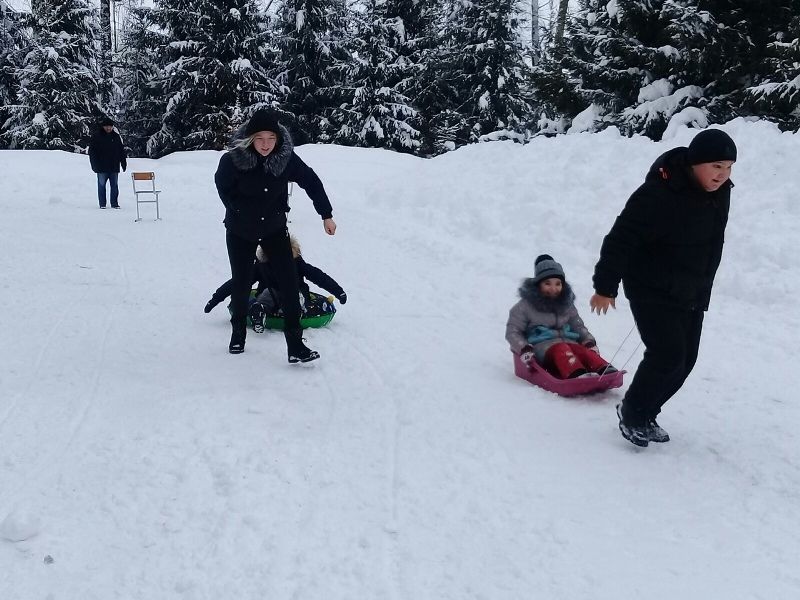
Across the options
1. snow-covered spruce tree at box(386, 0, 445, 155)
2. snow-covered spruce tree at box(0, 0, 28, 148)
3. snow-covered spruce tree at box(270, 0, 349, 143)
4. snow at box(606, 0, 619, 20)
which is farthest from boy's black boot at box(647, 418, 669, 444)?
snow-covered spruce tree at box(0, 0, 28, 148)

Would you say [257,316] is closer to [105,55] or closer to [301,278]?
[301,278]

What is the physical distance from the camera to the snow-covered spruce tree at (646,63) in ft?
38.0

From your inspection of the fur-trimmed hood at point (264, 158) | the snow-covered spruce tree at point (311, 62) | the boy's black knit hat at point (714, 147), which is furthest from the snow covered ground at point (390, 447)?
the snow-covered spruce tree at point (311, 62)

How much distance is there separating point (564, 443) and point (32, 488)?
2.84 meters

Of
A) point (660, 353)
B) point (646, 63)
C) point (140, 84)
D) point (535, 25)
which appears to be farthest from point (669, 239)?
point (140, 84)

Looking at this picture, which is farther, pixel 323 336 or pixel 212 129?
pixel 212 129

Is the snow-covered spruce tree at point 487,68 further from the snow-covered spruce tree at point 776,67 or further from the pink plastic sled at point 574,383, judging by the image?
the pink plastic sled at point 574,383

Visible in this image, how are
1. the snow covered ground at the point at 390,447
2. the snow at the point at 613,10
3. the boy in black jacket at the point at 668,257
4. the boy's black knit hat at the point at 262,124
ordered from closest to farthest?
the snow covered ground at the point at 390,447, the boy in black jacket at the point at 668,257, the boy's black knit hat at the point at 262,124, the snow at the point at 613,10

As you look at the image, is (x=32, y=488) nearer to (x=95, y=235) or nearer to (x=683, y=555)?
(x=683, y=555)

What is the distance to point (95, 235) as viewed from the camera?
11492mm

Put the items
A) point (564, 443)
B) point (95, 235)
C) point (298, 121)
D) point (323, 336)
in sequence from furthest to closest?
point (298, 121) < point (95, 235) < point (323, 336) < point (564, 443)

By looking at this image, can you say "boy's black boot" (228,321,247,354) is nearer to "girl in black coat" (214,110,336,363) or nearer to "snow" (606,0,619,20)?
"girl in black coat" (214,110,336,363)

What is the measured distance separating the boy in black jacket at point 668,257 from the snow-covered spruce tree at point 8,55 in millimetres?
34595

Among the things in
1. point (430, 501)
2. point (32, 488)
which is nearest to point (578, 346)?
point (430, 501)
